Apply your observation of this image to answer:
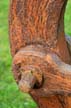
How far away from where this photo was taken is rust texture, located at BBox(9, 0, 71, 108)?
40.1 inches

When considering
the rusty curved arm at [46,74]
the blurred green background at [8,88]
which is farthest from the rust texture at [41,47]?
the blurred green background at [8,88]

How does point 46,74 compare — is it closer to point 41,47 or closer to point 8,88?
point 41,47

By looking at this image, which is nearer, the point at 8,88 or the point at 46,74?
the point at 46,74

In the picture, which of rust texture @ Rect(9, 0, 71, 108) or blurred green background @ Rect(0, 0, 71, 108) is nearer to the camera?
rust texture @ Rect(9, 0, 71, 108)

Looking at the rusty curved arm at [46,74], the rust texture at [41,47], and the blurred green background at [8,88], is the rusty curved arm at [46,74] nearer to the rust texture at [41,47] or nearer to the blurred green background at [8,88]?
the rust texture at [41,47]

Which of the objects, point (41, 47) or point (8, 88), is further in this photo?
point (8, 88)

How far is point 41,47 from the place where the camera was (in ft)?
3.46

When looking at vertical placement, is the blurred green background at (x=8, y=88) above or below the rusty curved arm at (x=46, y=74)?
below

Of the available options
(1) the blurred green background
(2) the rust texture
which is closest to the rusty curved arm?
(2) the rust texture

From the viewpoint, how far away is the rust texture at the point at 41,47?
3.34 ft

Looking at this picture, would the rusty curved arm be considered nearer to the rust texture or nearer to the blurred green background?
the rust texture

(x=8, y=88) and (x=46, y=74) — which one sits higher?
(x=46, y=74)

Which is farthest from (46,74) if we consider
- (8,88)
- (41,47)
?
(8,88)

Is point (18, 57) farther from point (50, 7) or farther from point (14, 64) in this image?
point (50, 7)
